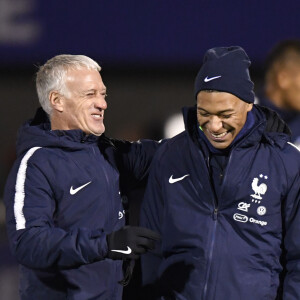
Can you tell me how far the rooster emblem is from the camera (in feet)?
9.41

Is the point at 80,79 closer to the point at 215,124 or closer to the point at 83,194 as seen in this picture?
the point at 83,194

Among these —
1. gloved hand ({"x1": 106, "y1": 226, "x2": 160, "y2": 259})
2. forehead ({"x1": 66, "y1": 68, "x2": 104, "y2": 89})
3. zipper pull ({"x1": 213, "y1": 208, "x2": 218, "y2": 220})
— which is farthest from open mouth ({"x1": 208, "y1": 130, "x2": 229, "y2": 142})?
forehead ({"x1": 66, "y1": 68, "x2": 104, "y2": 89})

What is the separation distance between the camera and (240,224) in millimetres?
2867

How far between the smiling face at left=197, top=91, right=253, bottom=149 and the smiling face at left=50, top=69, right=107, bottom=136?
0.50 m

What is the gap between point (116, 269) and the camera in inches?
124

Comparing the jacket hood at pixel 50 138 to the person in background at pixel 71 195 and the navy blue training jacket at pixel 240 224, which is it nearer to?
the person in background at pixel 71 195

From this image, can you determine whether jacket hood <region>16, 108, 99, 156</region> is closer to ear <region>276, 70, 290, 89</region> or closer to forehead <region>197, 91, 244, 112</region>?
forehead <region>197, 91, 244, 112</region>

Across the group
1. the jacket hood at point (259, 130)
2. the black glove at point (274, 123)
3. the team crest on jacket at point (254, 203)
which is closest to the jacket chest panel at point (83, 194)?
the jacket hood at point (259, 130)

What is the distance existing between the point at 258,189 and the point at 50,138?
0.79 metres

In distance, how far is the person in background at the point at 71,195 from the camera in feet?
9.18

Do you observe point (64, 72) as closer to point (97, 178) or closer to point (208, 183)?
point (97, 178)

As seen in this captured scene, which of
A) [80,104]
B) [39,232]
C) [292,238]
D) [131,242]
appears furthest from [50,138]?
[292,238]

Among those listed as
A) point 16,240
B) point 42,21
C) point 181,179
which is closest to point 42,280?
point 16,240

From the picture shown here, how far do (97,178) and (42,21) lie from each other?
12.6ft
